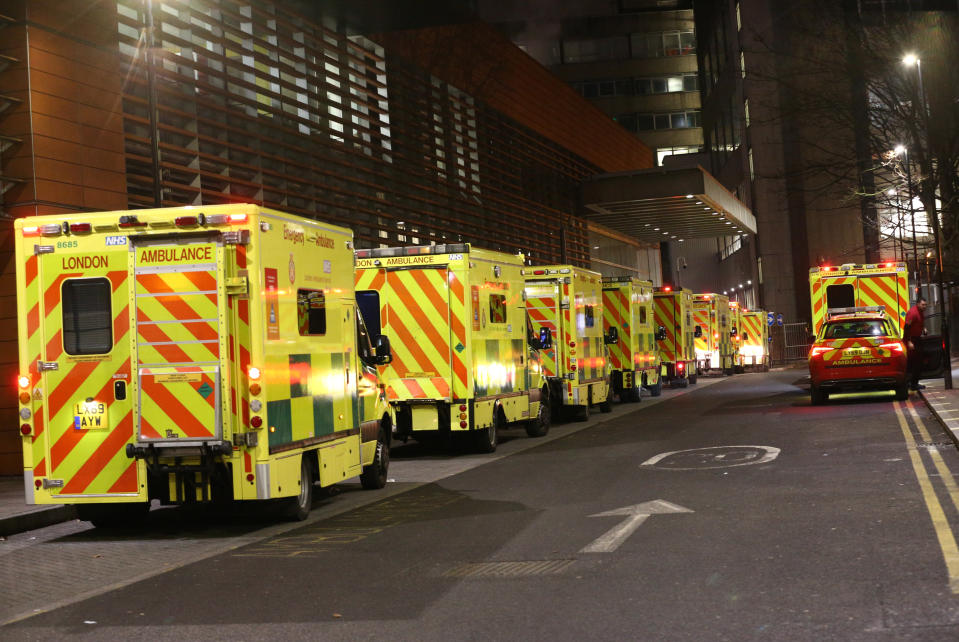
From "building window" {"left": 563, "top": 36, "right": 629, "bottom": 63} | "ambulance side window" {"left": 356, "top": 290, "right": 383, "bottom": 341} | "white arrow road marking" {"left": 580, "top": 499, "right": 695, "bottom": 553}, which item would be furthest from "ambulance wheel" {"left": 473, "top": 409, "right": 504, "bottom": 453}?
"building window" {"left": 563, "top": 36, "right": 629, "bottom": 63}

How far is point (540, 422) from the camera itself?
21.4m

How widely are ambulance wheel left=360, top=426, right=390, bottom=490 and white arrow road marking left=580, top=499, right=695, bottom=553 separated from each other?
403cm

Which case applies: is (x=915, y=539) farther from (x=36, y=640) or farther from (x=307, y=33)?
(x=307, y=33)

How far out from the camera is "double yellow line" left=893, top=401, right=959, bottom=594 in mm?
7359

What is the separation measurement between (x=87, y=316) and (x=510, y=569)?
521cm

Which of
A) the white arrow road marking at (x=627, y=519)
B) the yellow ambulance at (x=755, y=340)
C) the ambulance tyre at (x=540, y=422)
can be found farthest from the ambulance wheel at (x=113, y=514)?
the yellow ambulance at (x=755, y=340)

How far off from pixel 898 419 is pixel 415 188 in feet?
50.1

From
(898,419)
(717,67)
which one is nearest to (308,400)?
(898,419)

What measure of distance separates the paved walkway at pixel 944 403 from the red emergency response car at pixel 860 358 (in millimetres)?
795

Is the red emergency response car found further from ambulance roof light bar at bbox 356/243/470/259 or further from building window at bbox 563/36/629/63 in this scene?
building window at bbox 563/36/629/63

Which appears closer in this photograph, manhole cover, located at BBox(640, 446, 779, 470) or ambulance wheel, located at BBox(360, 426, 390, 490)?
manhole cover, located at BBox(640, 446, 779, 470)

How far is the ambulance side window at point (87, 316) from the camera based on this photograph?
36.6 ft

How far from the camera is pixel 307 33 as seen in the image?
25328mm

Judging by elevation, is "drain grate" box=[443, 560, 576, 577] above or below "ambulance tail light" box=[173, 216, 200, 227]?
below
